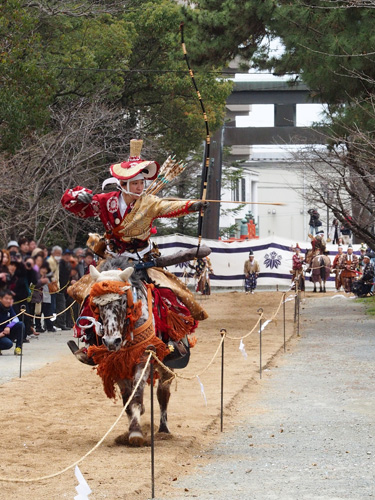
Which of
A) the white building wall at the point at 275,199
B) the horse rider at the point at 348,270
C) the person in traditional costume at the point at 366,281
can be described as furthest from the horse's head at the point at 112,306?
the white building wall at the point at 275,199

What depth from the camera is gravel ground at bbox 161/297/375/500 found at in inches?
283

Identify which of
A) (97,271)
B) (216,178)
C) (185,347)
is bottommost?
(185,347)

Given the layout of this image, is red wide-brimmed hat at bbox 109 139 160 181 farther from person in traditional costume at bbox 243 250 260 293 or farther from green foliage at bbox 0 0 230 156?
person in traditional costume at bbox 243 250 260 293

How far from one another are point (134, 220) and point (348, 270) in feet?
87.3

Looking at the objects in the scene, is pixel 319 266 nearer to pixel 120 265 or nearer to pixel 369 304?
pixel 369 304

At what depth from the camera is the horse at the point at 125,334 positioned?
27.7ft

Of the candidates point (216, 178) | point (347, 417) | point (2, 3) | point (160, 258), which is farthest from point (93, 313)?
point (216, 178)

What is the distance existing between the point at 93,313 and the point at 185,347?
4.39 ft

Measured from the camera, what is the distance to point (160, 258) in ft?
31.1

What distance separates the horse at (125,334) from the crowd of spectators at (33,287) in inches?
225

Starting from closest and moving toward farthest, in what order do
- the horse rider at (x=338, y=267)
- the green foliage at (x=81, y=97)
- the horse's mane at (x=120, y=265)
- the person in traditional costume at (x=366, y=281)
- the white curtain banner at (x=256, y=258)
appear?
the horse's mane at (x=120, y=265) → the green foliage at (x=81, y=97) → the person in traditional costume at (x=366, y=281) → the horse rider at (x=338, y=267) → the white curtain banner at (x=256, y=258)

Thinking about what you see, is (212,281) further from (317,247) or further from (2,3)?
(2,3)

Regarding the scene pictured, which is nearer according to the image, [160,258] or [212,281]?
[160,258]

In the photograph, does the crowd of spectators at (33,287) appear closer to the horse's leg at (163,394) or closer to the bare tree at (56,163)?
the bare tree at (56,163)
